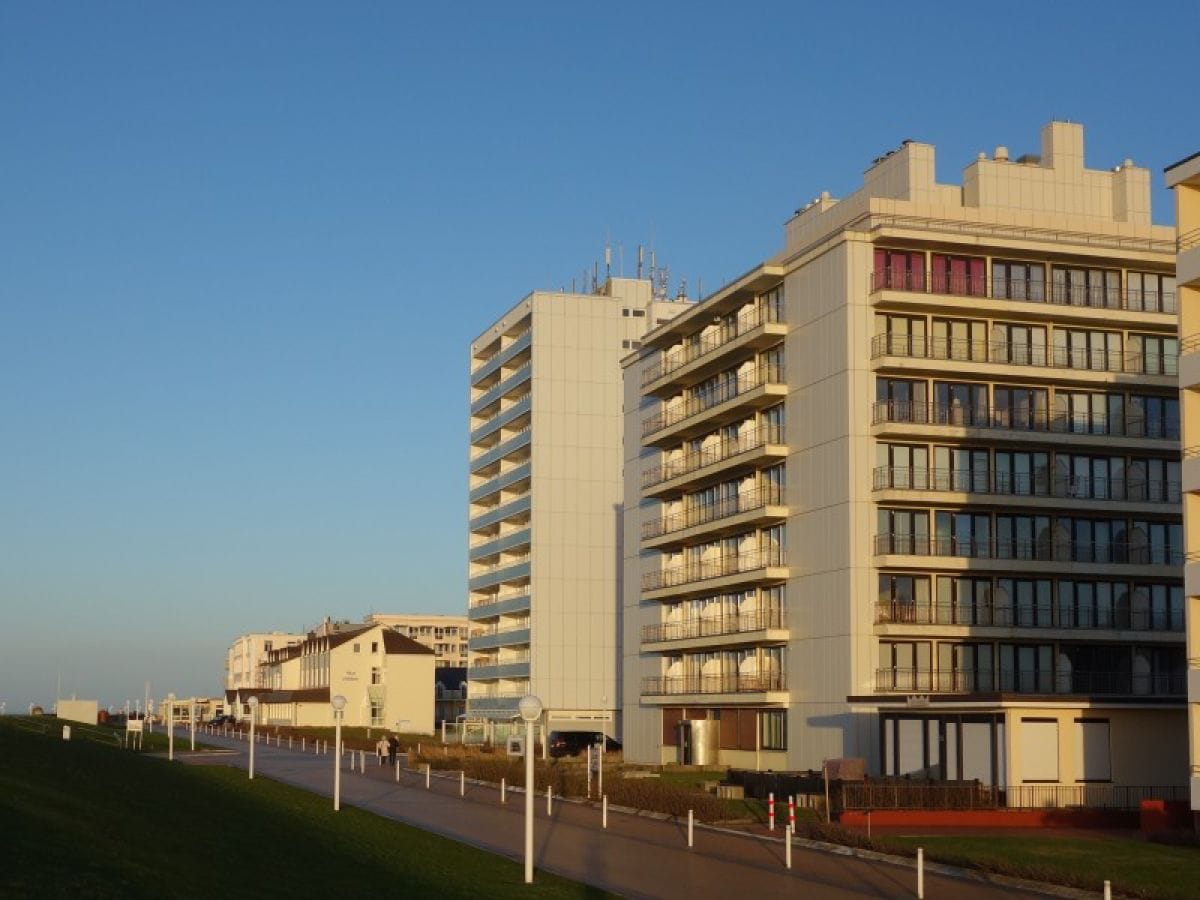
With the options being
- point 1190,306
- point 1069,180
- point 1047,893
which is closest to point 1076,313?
point 1069,180

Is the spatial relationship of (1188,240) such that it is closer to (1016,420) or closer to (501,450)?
(1016,420)

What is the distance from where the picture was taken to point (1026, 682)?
6281 cm

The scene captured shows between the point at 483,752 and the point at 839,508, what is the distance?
2201 centimetres

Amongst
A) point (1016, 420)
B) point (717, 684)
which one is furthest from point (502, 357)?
point (1016, 420)

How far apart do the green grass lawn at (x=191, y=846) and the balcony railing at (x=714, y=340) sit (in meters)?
33.7

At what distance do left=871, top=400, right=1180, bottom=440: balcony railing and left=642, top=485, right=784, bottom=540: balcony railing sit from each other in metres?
6.66

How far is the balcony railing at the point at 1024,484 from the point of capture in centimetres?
6153

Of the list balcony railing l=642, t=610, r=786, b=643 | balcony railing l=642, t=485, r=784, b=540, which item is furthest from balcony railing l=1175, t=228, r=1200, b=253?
balcony railing l=642, t=610, r=786, b=643

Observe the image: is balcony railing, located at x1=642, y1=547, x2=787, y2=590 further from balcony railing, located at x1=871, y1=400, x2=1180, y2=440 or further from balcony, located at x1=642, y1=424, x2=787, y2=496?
balcony railing, located at x1=871, y1=400, x2=1180, y2=440

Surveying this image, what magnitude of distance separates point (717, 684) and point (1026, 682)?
13271 mm

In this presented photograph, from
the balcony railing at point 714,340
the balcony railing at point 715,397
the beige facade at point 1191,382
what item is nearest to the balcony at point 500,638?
the balcony railing at point 715,397

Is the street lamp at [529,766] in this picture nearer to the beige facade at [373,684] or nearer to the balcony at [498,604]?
the balcony at [498,604]

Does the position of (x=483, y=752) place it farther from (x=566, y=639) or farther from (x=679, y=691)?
(x=566, y=639)

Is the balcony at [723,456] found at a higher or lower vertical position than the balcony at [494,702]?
higher
